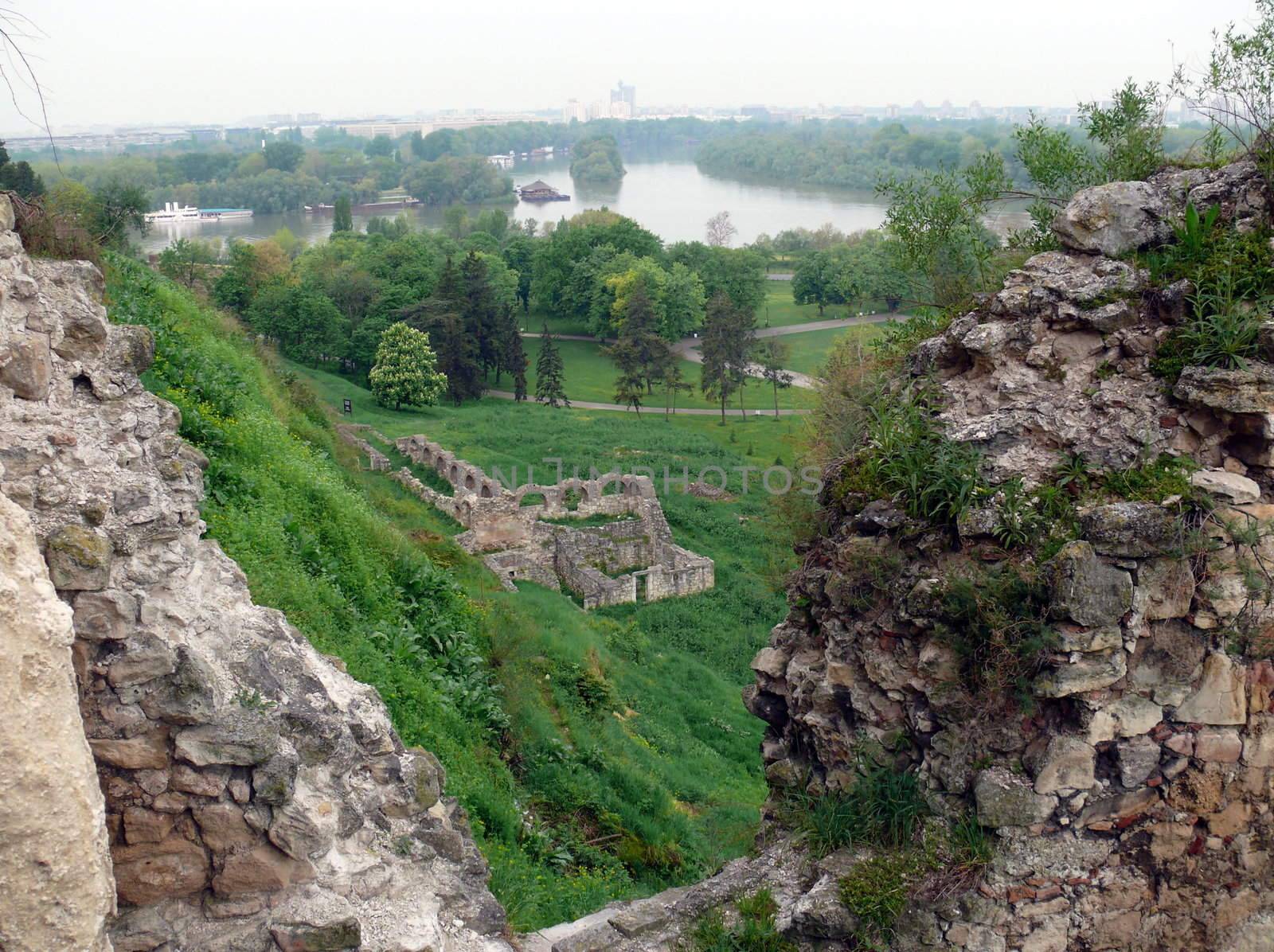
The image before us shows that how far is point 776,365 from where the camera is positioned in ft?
138

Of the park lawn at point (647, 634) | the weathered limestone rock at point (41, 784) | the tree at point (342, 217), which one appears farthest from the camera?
the tree at point (342, 217)

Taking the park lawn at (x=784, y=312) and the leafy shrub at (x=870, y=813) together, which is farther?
the park lawn at (x=784, y=312)

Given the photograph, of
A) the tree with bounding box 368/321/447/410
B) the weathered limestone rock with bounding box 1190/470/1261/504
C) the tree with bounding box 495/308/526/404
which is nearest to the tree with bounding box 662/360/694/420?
the tree with bounding box 495/308/526/404

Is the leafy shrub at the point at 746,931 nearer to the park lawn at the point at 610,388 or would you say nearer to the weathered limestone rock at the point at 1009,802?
the weathered limestone rock at the point at 1009,802

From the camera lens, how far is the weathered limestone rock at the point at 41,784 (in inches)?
141

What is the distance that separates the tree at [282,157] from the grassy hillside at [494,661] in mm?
105473

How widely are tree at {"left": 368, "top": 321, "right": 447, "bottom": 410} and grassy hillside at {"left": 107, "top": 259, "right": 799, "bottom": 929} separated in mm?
16181

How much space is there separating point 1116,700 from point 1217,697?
0.58 metres

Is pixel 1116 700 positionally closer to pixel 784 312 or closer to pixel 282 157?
pixel 784 312

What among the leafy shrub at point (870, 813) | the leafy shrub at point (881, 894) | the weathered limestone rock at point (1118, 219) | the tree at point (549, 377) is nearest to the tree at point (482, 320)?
the tree at point (549, 377)

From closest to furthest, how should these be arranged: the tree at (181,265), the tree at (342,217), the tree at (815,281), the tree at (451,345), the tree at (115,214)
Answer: the tree at (115,214) → the tree at (181,265) → the tree at (451,345) → the tree at (815,281) → the tree at (342,217)

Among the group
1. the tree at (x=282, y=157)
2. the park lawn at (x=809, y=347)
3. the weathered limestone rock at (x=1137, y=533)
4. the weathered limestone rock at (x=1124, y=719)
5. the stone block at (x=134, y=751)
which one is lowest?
the park lawn at (x=809, y=347)

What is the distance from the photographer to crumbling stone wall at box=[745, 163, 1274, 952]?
18.8 ft

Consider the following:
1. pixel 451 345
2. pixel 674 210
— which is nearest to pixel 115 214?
pixel 451 345
